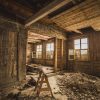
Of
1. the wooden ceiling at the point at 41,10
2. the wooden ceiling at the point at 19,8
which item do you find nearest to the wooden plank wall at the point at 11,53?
the wooden ceiling at the point at 19,8

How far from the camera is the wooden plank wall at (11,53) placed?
4492 millimetres

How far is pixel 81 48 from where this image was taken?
28.4 feet

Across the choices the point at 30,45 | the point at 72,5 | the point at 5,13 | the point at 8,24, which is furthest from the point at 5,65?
the point at 30,45

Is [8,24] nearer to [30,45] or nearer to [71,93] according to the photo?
[71,93]

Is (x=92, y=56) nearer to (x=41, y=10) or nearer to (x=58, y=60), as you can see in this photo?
(x=58, y=60)

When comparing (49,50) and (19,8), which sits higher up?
(19,8)

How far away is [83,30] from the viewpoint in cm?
859

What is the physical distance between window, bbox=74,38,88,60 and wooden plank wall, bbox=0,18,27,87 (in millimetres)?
5168

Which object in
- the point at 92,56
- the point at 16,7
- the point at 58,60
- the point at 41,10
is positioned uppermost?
the point at 16,7

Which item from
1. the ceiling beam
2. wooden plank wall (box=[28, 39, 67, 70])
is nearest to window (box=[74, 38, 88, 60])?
wooden plank wall (box=[28, 39, 67, 70])

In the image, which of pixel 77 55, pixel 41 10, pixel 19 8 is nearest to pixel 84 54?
pixel 77 55

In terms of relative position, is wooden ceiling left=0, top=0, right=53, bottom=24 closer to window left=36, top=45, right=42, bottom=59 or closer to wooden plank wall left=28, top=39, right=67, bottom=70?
wooden plank wall left=28, top=39, right=67, bottom=70

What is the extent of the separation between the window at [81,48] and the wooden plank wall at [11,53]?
5168mm

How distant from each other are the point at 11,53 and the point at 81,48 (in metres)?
5.90
